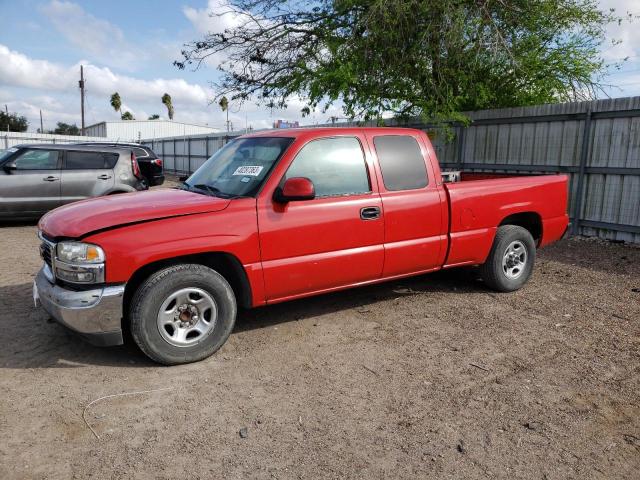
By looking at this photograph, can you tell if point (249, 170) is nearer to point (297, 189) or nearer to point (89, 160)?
point (297, 189)

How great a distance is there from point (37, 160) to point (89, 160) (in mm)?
971

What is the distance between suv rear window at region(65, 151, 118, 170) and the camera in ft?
34.5

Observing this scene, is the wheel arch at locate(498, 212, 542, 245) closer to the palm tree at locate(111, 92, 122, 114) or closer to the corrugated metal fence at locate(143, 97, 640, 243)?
the corrugated metal fence at locate(143, 97, 640, 243)

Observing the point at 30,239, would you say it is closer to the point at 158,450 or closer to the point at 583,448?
the point at 158,450

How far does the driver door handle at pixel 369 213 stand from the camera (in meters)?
4.55

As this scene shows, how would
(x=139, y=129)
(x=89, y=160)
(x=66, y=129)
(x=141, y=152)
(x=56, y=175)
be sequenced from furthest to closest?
1. (x=66, y=129)
2. (x=139, y=129)
3. (x=141, y=152)
4. (x=89, y=160)
5. (x=56, y=175)

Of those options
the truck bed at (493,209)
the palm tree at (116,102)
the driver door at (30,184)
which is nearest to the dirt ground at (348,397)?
the truck bed at (493,209)

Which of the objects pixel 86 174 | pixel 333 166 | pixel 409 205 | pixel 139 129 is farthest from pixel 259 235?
pixel 139 129

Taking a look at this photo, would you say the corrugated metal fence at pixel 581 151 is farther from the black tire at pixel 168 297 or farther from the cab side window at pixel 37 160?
the cab side window at pixel 37 160

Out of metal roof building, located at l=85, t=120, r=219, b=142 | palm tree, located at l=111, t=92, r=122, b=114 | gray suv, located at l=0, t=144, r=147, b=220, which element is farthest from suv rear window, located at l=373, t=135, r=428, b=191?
palm tree, located at l=111, t=92, r=122, b=114

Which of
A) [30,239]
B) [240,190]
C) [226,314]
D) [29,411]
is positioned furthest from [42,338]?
[30,239]

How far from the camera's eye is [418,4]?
31.6 feet

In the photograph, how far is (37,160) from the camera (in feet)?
33.9

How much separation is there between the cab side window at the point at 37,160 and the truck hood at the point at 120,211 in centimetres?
708
